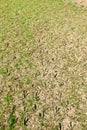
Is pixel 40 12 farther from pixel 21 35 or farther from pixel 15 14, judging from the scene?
pixel 21 35

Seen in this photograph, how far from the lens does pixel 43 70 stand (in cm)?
707

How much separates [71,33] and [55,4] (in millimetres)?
3758

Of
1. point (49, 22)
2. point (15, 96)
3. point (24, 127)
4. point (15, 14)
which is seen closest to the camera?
point (24, 127)

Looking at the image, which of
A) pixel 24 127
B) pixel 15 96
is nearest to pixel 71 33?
pixel 15 96

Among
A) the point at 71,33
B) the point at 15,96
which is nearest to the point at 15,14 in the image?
the point at 71,33

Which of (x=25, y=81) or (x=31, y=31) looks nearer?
(x=25, y=81)

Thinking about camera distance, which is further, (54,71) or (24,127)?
(54,71)

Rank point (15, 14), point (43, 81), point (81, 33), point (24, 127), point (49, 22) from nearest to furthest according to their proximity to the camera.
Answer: point (24, 127)
point (43, 81)
point (81, 33)
point (49, 22)
point (15, 14)

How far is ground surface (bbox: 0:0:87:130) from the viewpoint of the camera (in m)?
5.55

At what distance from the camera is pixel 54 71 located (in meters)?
7.02

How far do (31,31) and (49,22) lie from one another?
127 centimetres

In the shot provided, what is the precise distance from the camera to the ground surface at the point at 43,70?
5547 millimetres

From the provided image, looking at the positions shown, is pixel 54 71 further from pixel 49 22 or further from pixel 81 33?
pixel 49 22

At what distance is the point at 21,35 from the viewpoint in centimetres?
920
